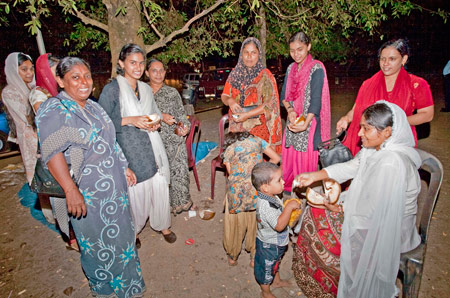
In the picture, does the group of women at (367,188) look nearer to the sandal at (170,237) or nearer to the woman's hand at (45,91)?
the sandal at (170,237)

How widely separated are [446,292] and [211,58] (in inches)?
1330

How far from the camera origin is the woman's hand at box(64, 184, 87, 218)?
205cm

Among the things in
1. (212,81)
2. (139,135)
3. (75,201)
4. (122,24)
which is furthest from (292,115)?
(212,81)

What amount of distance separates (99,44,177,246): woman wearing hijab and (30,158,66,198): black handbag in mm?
806

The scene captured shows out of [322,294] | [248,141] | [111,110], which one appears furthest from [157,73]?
[322,294]

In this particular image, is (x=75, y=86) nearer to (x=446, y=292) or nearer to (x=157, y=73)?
(x=157, y=73)

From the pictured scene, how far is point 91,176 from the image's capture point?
219 centimetres

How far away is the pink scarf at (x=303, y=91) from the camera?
136 inches

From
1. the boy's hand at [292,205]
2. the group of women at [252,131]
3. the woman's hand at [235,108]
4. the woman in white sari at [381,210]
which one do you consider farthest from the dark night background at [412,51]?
the boy's hand at [292,205]

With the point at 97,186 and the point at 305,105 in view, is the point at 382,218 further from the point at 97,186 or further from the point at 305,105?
the point at 97,186

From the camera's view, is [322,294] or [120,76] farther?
[120,76]

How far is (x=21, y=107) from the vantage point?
3.50m

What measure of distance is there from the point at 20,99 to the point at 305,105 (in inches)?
152

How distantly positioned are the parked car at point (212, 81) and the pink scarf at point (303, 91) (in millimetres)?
13251
